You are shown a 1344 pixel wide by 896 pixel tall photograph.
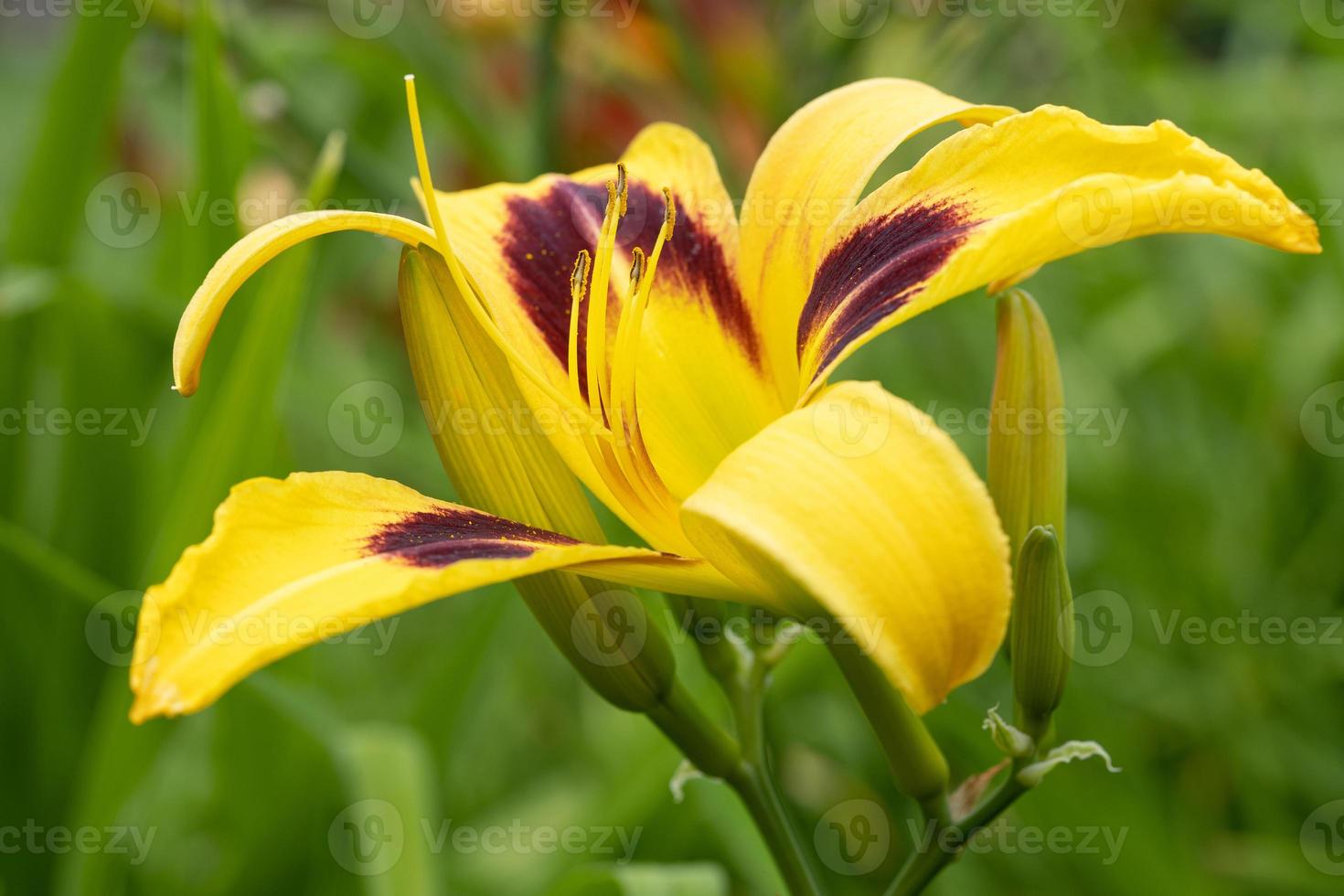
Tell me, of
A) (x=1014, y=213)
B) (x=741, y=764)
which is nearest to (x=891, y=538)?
(x=1014, y=213)

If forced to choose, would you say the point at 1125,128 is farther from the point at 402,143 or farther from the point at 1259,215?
the point at 402,143

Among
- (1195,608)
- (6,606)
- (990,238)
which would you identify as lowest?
(1195,608)

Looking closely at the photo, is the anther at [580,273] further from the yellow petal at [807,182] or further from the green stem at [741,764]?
the green stem at [741,764]

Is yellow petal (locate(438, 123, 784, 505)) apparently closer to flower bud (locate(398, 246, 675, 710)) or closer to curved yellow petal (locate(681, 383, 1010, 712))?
flower bud (locate(398, 246, 675, 710))

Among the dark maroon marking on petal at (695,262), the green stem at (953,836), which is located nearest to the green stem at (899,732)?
the green stem at (953,836)

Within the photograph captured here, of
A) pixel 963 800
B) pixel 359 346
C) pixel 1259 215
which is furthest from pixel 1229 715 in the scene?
pixel 359 346

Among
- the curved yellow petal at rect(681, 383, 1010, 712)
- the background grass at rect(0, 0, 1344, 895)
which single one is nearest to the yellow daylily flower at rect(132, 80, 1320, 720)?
the curved yellow petal at rect(681, 383, 1010, 712)

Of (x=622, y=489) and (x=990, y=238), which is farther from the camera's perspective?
(x=622, y=489)
